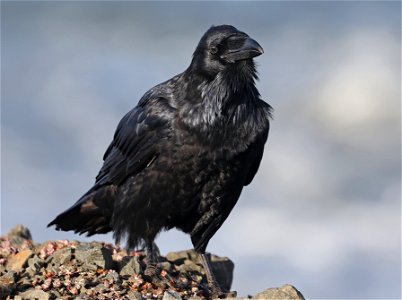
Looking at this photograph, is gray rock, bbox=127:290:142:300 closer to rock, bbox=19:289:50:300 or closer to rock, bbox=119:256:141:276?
rock, bbox=119:256:141:276

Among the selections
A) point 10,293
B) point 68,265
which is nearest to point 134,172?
point 68,265

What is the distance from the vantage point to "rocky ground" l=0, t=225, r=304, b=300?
7359 millimetres

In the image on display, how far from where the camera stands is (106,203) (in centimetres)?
924

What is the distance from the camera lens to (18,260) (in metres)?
7.95

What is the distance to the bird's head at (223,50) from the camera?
8.15 m

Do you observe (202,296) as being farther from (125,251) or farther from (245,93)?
(245,93)

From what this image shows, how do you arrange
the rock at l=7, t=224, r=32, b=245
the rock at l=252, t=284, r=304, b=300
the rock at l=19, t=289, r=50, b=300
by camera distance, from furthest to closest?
the rock at l=7, t=224, r=32, b=245
the rock at l=19, t=289, r=50, b=300
the rock at l=252, t=284, r=304, b=300

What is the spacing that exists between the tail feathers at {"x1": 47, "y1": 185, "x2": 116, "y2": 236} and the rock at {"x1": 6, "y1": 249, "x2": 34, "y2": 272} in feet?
4.32

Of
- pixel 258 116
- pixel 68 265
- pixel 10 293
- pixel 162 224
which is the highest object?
pixel 258 116

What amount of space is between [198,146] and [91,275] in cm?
148

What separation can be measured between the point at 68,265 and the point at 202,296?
A: 124 centimetres

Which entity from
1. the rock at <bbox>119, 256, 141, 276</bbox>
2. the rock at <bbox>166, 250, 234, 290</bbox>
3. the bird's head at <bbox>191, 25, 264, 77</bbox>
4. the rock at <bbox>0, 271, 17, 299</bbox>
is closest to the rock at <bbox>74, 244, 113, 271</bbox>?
the rock at <bbox>119, 256, 141, 276</bbox>

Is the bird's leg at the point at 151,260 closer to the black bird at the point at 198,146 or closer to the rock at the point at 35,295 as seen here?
the black bird at the point at 198,146

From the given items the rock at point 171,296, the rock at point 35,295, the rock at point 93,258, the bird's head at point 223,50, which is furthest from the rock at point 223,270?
the rock at point 35,295
